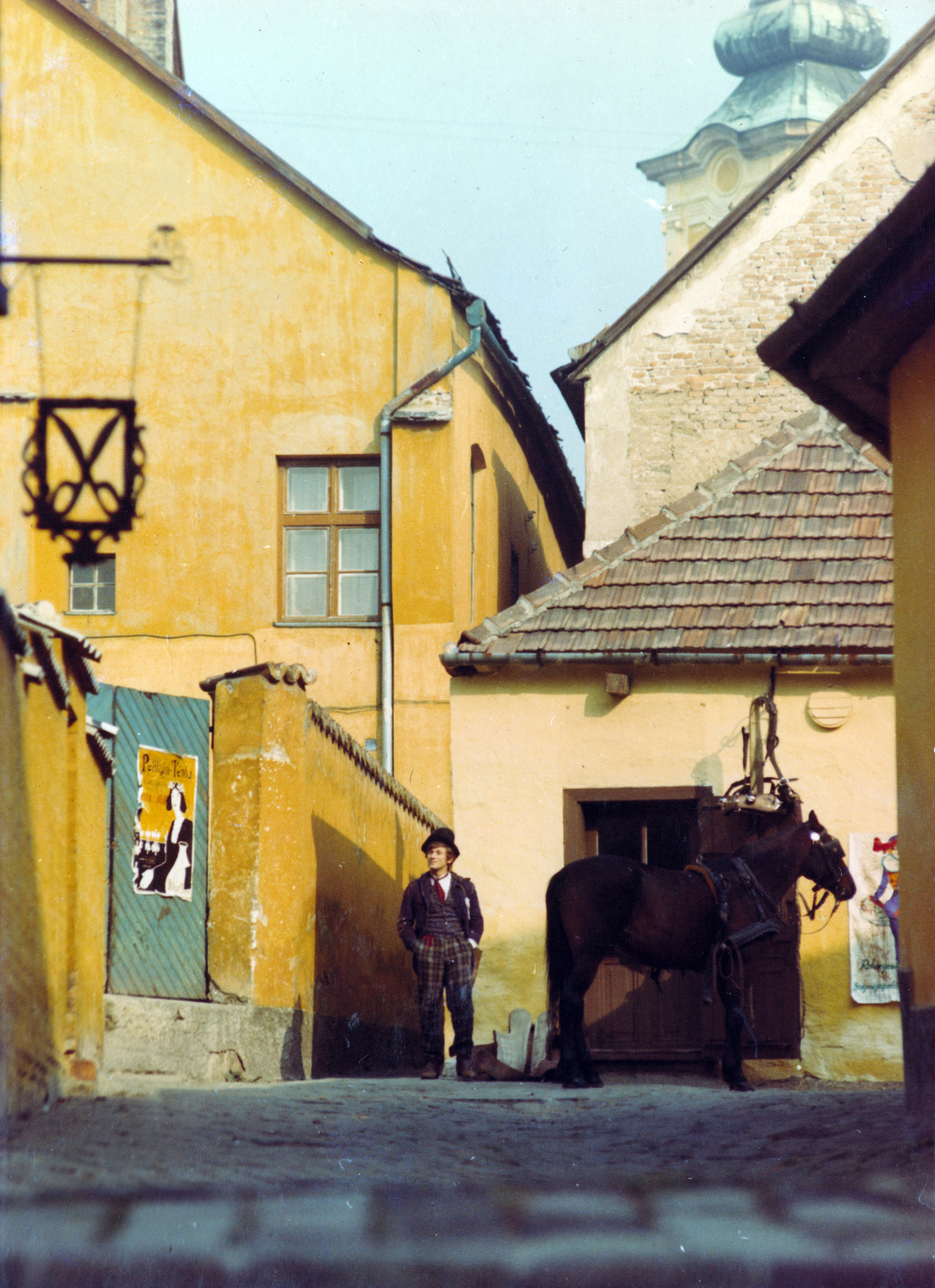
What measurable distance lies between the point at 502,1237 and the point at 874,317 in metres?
4.21

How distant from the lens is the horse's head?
12289mm

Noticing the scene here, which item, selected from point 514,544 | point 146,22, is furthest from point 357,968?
point 146,22

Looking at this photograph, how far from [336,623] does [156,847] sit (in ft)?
26.5

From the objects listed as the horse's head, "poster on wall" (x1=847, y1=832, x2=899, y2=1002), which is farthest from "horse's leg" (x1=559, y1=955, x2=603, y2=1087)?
"poster on wall" (x1=847, y1=832, x2=899, y2=1002)

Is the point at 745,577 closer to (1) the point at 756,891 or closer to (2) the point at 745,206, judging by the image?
(1) the point at 756,891

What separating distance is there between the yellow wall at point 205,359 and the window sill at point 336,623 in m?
0.07

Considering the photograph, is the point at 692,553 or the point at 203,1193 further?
the point at 692,553

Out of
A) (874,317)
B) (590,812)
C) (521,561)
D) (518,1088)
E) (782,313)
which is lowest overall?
(518,1088)

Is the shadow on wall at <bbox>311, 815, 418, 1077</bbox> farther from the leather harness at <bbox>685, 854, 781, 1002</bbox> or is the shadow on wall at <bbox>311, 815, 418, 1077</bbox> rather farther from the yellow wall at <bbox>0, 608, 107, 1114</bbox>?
the yellow wall at <bbox>0, 608, 107, 1114</bbox>

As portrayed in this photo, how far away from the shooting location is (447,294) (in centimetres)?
1861

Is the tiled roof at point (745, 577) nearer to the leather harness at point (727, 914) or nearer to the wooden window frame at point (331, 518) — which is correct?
the leather harness at point (727, 914)

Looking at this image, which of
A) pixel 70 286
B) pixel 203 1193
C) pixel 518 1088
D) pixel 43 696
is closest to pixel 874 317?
pixel 43 696

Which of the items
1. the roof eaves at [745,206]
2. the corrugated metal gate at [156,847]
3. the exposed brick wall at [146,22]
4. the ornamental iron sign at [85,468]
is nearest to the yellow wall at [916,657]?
the corrugated metal gate at [156,847]

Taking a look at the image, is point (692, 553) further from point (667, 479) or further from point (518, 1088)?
point (518, 1088)
